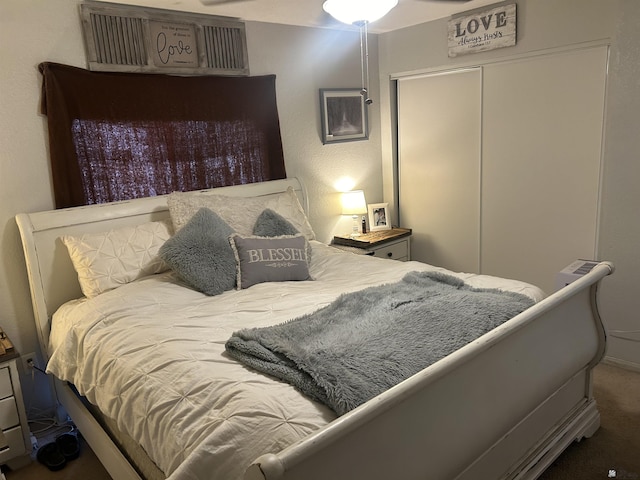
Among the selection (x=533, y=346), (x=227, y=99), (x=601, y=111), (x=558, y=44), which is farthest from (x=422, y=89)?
(x=533, y=346)

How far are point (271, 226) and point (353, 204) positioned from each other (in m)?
1.21

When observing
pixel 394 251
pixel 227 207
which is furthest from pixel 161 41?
pixel 394 251

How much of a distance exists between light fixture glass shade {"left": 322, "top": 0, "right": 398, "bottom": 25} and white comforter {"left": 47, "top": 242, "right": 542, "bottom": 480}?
45.9 inches

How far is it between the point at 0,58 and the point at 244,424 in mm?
2143

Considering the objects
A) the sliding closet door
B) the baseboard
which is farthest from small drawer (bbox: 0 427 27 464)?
the baseboard

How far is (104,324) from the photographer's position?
2150 millimetres

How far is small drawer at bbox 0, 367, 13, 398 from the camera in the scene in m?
2.22

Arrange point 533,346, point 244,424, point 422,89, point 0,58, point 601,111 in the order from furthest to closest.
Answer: point 422,89 < point 601,111 < point 0,58 < point 533,346 < point 244,424

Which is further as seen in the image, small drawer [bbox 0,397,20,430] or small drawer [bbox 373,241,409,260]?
small drawer [bbox 373,241,409,260]

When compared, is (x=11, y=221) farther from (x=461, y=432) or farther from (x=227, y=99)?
(x=461, y=432)

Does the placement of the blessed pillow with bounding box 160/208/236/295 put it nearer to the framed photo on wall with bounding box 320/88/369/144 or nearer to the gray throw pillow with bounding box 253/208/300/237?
the gray throw pillow with bounding box 253/208/300/237

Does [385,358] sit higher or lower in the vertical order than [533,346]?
higher

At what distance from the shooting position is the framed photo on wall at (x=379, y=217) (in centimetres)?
404

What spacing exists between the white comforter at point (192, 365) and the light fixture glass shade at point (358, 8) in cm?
117
